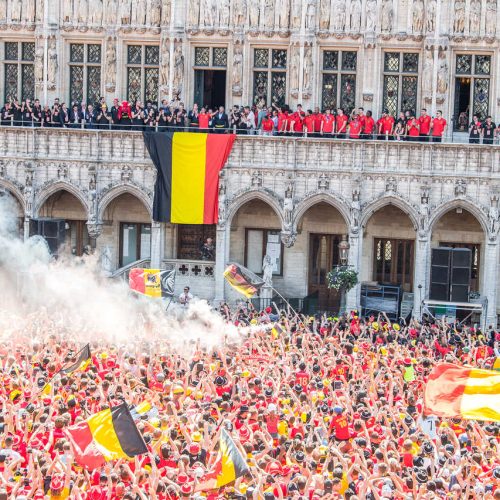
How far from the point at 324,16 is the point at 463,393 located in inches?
969

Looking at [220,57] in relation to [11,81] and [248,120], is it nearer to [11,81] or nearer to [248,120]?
[248,120]

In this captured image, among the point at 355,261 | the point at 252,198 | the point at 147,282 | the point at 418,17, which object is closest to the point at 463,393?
the point at 147,282

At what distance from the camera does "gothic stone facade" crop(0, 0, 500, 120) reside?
4306cm

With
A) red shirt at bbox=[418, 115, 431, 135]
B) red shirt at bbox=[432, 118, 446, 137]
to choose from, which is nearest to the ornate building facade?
red shirt at bbox=[432, 118, 446, 137]

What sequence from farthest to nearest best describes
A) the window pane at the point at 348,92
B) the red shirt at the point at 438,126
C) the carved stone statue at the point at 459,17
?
the window pane at the point at 348,92
the carved stone statue at the point at 459,17
the red shirt at the point at 438,126

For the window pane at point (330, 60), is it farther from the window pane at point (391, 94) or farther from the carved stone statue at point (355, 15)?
the window pane at point (391, 94)

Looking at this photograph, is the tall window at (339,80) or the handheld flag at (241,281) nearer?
the handheld flag at (241,281)

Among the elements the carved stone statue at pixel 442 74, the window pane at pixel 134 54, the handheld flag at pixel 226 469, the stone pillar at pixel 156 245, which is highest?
the window pane at pixel 134 54

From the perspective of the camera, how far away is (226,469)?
18.6 m

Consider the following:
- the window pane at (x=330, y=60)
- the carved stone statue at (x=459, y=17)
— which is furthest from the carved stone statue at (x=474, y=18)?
the window pane at (x=330, y=60)

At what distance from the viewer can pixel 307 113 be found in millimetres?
42938

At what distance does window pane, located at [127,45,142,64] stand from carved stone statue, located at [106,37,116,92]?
59 cm

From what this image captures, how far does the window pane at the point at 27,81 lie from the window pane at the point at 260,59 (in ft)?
26.3

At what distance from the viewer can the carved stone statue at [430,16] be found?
42.7 meters
